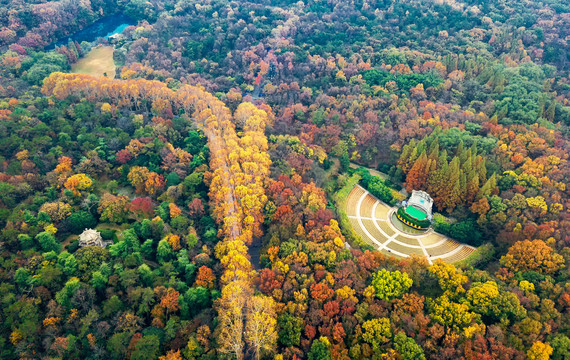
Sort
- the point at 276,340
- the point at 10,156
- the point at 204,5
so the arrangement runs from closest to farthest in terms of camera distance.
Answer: the point at 276,340
the point at 10,156
the point at 204,5

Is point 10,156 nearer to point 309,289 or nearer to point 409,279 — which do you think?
point 309,289

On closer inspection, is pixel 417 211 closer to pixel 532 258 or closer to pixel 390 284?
pixel 532 258

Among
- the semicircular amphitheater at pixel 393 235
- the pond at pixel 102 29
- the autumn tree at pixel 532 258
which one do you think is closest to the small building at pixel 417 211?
the semicircular amphitheater at pixel 393 235

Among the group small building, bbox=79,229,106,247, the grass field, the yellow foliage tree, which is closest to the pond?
the grass field

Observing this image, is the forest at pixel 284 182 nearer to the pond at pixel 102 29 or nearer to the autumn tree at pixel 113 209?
the autumn tree at pixel 113 209

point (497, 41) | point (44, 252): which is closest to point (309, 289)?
point (44, 252)

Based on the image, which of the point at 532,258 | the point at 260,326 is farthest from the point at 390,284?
the point at 532,258
